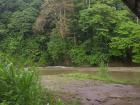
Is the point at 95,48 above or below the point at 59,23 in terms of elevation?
below

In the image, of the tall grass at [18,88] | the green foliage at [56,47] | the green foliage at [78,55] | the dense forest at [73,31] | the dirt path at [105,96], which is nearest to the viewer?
the tall grass at [18,88]

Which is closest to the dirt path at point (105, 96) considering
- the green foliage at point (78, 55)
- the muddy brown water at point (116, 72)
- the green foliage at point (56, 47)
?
the muddy brown water at point (116, 72)

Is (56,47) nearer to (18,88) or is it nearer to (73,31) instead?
(73,31)

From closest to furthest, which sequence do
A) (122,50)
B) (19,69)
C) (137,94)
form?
1. (19,69)
2. (137,94)
3. (122,50)

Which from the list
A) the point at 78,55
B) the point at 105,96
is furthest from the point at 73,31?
the point at 105,96

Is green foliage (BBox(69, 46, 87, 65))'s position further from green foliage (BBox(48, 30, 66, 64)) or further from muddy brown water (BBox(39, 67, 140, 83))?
muddy brown water (BBox(39, 67, 140, 83))

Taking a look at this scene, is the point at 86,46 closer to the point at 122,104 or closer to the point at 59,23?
the point at 59,23

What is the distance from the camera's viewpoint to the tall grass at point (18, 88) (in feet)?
18.0

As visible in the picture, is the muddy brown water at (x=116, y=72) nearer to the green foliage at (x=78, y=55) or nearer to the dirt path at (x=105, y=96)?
the dirt path at (x=105, y=96)

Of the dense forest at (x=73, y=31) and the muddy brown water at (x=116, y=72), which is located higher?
the dense forest at (x=73, y=31)

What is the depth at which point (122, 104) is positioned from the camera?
8.92m

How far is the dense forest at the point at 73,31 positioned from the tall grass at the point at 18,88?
87.4 ft

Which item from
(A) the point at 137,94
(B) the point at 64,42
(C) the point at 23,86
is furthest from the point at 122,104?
(B) the point at 64,42

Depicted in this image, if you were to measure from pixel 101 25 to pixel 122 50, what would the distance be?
2.92 metres
